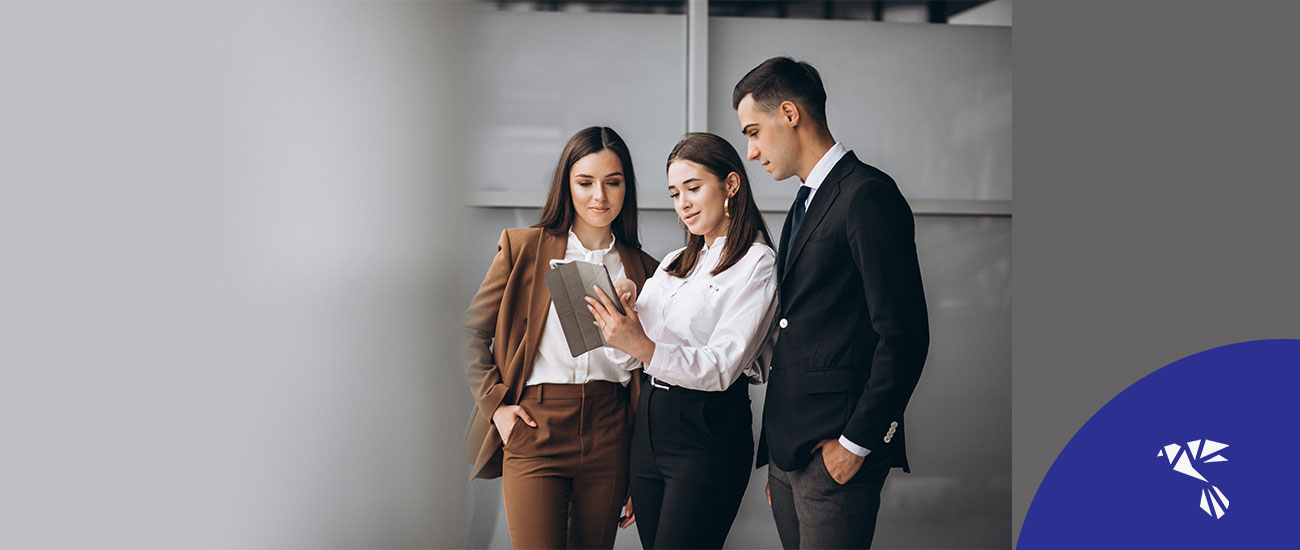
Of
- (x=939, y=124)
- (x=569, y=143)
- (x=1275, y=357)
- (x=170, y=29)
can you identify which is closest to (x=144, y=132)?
(x=170, y=29)

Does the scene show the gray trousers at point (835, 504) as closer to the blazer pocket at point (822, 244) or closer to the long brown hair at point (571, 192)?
the blazer pocket at point (822, 244)

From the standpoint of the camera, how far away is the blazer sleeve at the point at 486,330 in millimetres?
2656

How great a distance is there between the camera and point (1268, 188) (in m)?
2.98

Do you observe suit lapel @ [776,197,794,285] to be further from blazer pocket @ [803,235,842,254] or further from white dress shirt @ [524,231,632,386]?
white dress shirt @ [524,231,632,386]

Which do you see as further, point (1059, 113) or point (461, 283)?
point (1059, 113)

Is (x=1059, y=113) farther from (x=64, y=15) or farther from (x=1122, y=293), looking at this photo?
(x=64, y=15)

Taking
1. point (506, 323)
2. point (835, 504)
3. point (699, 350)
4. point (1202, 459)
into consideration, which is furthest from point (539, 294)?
point (1202, 459)

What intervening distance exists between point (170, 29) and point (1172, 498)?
285cm

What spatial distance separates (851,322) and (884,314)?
83 millimetres

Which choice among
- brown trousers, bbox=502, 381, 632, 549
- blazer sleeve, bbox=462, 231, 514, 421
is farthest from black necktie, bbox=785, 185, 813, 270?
blazer sleeve, bbox=462, 231, 514, 421

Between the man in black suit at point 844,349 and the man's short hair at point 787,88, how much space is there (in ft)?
0.63

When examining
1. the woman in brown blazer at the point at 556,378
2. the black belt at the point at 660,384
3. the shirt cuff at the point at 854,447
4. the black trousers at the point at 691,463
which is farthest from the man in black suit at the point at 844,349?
the woman in brown blazer at the point at 556,378

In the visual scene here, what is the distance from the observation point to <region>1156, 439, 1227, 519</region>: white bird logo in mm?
2607

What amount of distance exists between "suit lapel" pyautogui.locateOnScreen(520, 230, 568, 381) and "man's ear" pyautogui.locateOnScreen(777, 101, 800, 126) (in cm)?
64
